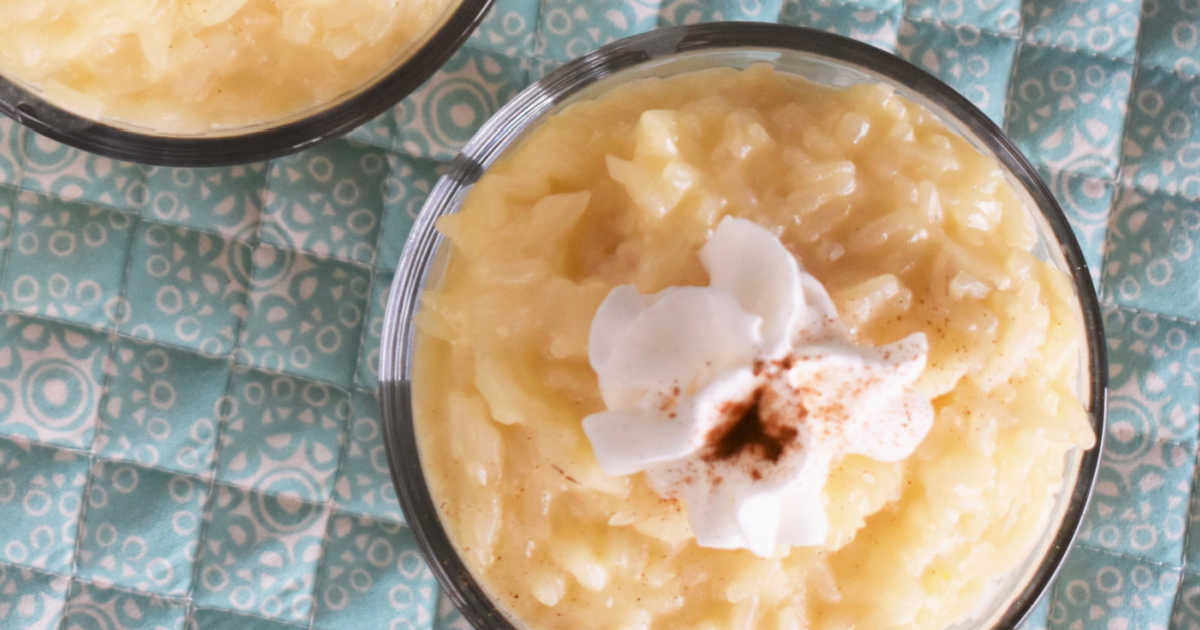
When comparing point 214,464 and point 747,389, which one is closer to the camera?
point 747,389

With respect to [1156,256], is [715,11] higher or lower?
higher

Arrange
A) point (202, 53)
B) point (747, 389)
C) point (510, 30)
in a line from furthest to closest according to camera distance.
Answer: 1. point (510, 30)
2. point (202, 53)
3. point (747, 389)

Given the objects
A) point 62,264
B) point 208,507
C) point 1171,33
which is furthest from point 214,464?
point 1171,33

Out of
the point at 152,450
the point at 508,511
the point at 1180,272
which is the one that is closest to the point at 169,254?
the point at 152,450

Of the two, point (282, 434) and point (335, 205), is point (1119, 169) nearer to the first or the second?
point (335, 205)

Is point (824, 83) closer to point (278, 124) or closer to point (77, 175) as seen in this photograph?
point (278, 124)

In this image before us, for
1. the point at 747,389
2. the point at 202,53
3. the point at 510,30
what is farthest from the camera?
the point at 510,30

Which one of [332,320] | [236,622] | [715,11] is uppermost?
[715,11]

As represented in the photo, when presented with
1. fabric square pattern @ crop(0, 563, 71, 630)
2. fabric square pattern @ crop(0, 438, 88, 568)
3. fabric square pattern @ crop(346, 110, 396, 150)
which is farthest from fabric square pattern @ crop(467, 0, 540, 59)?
fabric square pattern @ crop(0, 563, 71, 630)

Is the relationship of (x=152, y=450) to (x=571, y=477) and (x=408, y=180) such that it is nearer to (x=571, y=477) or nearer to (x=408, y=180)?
(x=408, y=180)

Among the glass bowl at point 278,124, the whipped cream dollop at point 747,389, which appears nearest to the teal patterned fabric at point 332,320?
the glass bowl at point 278,124
